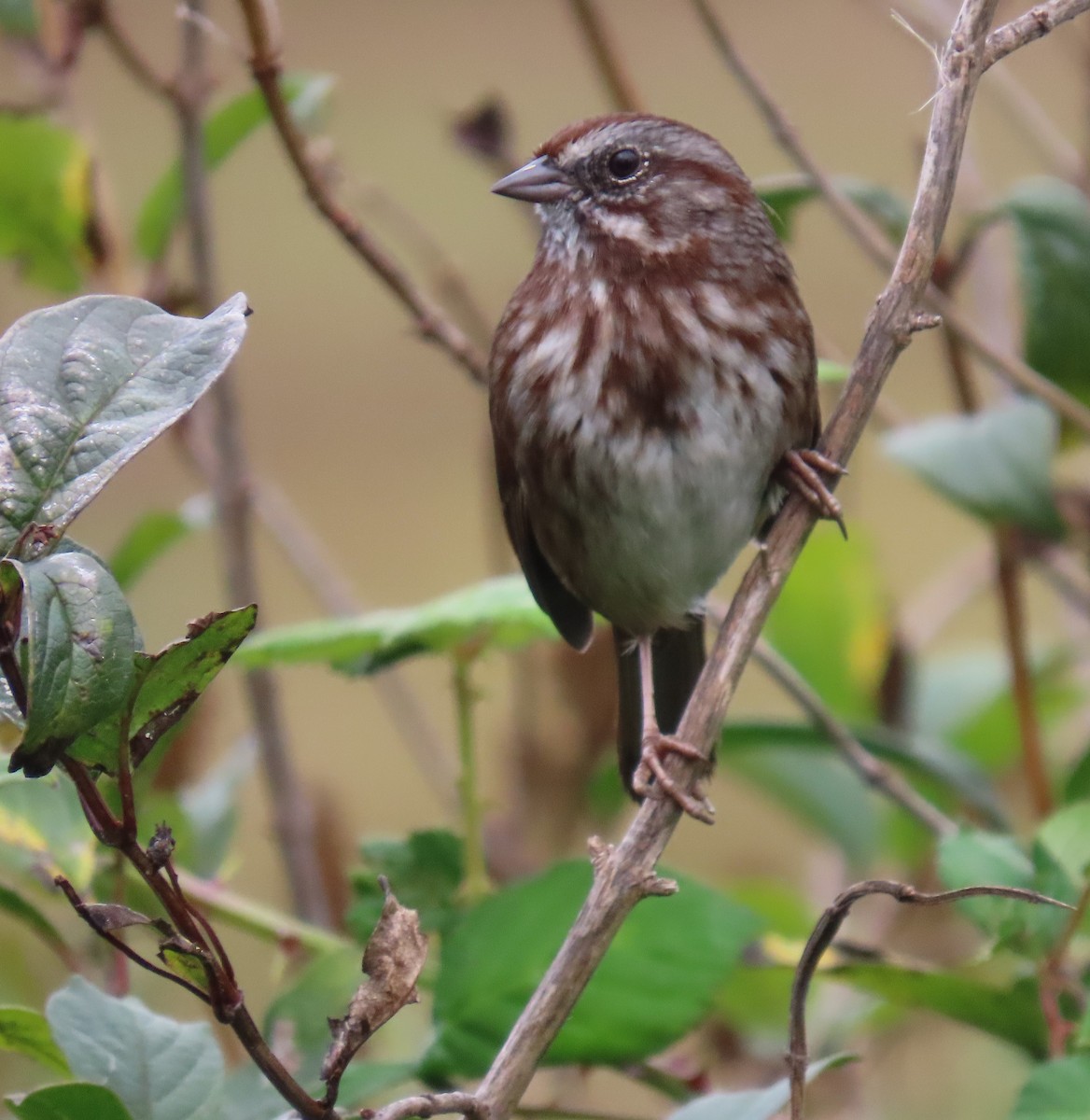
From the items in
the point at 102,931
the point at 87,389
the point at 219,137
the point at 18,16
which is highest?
the point at 18,16

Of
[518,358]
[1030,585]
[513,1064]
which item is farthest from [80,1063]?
[1030,585]

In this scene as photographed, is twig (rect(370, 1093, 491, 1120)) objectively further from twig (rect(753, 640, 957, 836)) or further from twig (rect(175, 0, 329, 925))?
twig (rect(175, 0, 329, 925))

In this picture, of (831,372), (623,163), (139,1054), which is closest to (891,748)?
(831,372)

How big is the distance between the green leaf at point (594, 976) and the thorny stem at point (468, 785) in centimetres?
15

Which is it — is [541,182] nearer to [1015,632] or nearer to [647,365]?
[647,365]

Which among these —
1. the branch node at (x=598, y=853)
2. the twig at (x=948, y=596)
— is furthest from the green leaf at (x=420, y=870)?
Answer: the twig at (x=948, y=596)

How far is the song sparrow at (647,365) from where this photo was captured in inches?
68.5

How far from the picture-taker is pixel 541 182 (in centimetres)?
185

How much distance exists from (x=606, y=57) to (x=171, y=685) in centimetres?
133

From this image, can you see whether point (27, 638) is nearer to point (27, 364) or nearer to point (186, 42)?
point (27, 364)

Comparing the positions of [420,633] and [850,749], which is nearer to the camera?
[420,633]

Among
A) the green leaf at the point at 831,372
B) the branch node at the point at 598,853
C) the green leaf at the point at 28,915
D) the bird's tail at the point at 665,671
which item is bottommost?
the bird's tail at the point at 665,671

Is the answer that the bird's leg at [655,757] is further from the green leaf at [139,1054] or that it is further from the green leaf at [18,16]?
the green leaf at [18,16]

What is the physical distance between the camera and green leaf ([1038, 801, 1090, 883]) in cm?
124
